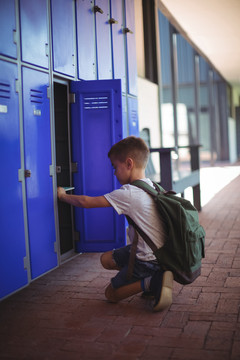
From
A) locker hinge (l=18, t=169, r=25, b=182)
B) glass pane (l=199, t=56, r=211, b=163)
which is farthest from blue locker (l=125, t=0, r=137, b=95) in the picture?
glass pane (l=199, t=56, r=211, b=163)

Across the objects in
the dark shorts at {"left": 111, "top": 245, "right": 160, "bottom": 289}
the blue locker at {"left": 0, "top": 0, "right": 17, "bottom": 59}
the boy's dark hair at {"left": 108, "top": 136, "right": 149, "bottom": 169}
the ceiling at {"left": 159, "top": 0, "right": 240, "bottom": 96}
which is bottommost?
the dark shorts at {"left": 111, "top": 245, "right": 160, "bottom": 289}

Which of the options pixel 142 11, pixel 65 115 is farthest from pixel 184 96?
pixel 65 115

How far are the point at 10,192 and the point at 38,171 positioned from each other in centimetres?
41

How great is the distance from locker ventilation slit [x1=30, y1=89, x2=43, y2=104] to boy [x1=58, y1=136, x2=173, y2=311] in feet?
2.60

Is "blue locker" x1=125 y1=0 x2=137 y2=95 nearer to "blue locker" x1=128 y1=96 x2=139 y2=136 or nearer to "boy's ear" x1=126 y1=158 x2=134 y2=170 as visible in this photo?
"blue locker" x1=128 y1=96 x2=139 y2=136

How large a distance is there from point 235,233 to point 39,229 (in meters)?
2.46

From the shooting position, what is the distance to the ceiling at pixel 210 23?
8250 millimetres

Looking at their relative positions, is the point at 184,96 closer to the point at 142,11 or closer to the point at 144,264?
the point at 142,11

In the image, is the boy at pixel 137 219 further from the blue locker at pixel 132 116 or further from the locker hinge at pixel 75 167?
the blue locker at pixel 132 116

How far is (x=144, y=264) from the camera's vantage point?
282 centimetres

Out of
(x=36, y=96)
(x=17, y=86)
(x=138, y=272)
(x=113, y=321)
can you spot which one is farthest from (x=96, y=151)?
(x=113, y=321)

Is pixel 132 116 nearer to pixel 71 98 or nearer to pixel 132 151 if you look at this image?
pixel 71 98

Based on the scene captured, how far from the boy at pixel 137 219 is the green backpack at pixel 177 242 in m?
0.04

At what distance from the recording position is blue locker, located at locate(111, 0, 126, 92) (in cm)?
488
